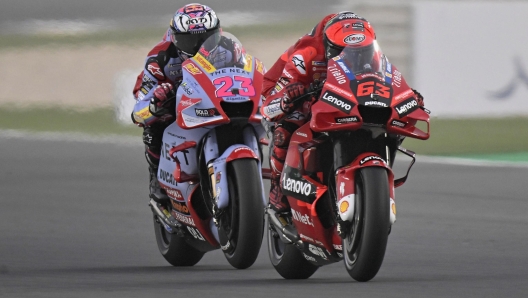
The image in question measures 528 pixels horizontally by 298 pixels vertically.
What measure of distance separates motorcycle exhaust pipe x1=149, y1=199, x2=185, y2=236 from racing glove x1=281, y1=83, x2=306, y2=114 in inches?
65.1

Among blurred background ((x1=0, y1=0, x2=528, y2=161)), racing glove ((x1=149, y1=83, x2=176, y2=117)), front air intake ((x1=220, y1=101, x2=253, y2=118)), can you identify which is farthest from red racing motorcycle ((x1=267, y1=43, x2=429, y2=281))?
blurred background ((x1=0, y1=0, x2=528, y2=161))

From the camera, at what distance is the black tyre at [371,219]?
580 centimetres

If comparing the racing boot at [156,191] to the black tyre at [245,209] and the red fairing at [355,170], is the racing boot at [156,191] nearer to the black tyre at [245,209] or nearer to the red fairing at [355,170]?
the black tyre at [245,209]

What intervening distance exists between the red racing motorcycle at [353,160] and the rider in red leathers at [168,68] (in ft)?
4.43

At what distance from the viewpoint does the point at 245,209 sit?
6977mm

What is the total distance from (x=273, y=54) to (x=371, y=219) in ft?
34.3

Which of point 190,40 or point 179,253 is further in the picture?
point 179,253

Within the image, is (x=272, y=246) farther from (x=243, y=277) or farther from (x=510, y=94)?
(x=510, y=94)

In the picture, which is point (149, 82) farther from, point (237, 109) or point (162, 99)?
point (237, 109)

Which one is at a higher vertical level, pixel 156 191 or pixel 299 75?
pixel 299 75

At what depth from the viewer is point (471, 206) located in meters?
10.9

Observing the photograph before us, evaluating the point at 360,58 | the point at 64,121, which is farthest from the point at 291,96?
the point at 64,121

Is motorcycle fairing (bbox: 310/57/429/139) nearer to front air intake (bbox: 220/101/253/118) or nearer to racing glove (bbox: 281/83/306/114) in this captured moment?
racing glove (bbox: 281/83/306/114)

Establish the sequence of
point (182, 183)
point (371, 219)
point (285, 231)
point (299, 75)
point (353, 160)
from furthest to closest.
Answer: point (182, 183) < point (285, 231) < point (299, 75) < point (353, 160) < point (371, 219)
